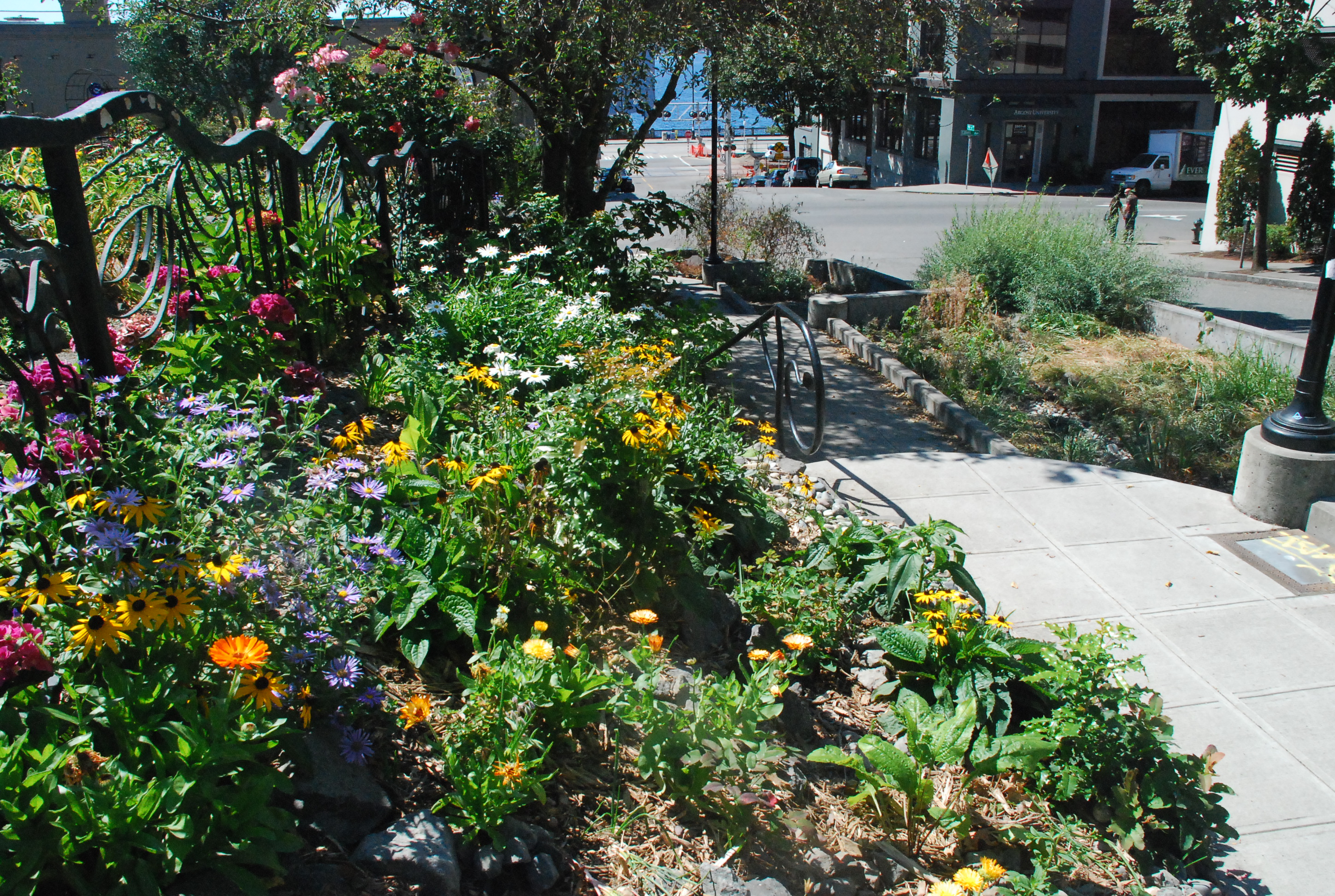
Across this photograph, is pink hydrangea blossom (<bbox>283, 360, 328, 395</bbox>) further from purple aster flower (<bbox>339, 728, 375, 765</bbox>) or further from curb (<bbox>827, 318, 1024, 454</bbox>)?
curb (<bbox>827, 318, 1024, 454</bbox>)

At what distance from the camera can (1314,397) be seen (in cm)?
523

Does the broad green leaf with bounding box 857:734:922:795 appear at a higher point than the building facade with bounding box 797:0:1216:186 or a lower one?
lower

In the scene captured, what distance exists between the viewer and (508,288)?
18.8 ft

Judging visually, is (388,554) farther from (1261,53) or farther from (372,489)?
(1261,53)

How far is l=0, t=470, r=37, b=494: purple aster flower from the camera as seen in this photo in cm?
198

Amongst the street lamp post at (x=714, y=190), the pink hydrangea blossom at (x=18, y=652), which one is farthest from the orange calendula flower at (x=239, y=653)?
the street lamp post at (x=714, y=190)

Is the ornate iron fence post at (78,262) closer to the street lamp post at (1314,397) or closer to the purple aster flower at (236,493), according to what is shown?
the purple aster flower at (236,493)

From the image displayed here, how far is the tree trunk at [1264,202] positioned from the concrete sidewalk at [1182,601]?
15.5 meters

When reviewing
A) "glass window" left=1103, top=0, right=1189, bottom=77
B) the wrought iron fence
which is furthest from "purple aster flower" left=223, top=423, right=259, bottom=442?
"glass window" left=1103, top=0, right=1189, bottom=77

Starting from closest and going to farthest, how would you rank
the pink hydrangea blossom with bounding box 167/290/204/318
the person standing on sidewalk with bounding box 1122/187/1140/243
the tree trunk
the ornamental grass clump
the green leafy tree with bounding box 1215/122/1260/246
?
the pink hydrangea blossom with bounding box 167/290/204/318, the ornamental grass clump, the tree trunk, the person standing on sidewalk with bounding box 1122/187/1140/243, the green leafy tree with bounding box 1215/122/1260/246

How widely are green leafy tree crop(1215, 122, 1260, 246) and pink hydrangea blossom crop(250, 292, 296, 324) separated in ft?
71.3

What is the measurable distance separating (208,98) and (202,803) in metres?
34.9

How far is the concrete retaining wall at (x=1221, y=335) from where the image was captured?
8.23 m

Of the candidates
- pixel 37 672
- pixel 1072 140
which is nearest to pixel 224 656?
pixel 37 672
